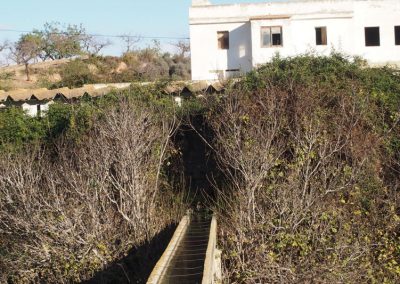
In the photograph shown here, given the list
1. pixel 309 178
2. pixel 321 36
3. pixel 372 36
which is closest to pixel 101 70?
pixel 321 36

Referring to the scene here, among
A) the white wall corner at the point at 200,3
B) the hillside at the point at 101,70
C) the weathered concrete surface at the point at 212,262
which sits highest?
the white wall corner at the point at 200,3

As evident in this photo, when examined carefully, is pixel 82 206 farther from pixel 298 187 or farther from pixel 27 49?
pixel 27 49

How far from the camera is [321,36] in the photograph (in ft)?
106

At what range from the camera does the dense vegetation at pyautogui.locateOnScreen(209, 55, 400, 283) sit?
10297 millimetres

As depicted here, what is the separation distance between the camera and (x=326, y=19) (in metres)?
32.2

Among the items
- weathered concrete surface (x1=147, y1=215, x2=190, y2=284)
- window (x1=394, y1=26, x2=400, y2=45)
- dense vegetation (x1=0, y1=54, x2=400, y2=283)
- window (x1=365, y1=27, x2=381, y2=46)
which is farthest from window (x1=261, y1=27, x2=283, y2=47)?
weathered concrete surface (x1=147, y1=215, x2=190, y2=284)

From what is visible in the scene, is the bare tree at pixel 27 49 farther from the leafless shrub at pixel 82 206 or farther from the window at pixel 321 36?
the leafless shrub at pixel 82 206

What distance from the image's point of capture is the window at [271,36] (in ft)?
106

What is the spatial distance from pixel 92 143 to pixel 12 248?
2.45 metres

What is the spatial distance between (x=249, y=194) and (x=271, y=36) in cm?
2261

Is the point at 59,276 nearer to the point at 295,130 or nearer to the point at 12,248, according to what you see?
the point at 12,248

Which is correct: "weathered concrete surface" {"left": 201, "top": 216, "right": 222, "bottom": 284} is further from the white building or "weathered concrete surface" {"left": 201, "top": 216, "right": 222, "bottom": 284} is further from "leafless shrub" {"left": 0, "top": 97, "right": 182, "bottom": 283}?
the white building

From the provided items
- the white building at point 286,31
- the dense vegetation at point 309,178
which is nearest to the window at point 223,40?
the white building at point 286,31

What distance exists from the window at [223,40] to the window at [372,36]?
7.59m
